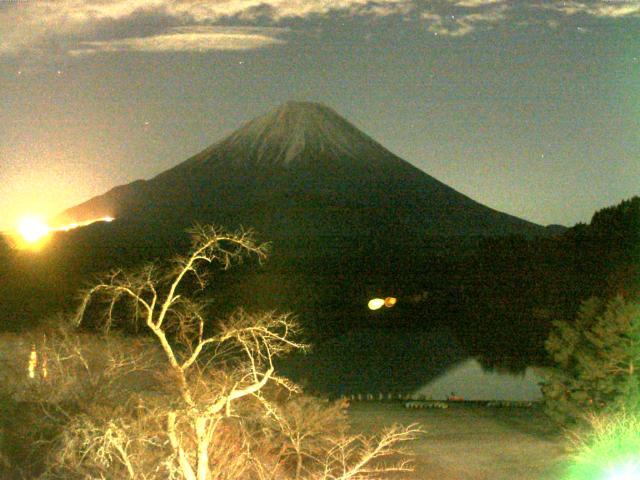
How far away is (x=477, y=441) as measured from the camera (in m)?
15.3

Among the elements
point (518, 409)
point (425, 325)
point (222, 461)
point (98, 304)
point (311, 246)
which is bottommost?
point (311, 246)

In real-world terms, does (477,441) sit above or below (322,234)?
above

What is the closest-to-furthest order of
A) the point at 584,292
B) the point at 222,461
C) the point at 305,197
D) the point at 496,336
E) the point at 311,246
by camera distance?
the point at 222,461 < the point at 584,292 < the point at 496,336 < the point at 311,246 < the point at 305,197

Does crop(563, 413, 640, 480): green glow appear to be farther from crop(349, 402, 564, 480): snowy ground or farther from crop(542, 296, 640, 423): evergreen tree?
crop(542, 296, 640, 423): evergreen tree

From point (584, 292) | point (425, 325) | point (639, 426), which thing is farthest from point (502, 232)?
point (639, 426)

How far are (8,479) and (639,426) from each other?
349 inches

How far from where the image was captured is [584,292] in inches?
1207

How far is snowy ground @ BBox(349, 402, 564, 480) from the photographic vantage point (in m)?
13.3

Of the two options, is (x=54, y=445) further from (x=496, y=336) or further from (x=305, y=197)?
(x=305, y=197)

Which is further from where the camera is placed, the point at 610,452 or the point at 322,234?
the point at 322,234

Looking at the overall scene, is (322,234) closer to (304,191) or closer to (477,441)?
(304,191)

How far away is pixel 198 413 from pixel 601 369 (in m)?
9.99

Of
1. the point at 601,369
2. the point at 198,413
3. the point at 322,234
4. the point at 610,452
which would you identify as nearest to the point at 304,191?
the point at 322,234

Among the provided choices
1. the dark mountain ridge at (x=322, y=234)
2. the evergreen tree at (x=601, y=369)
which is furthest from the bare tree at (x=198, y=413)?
the dark mountain ridge at (x=322, y=234)
